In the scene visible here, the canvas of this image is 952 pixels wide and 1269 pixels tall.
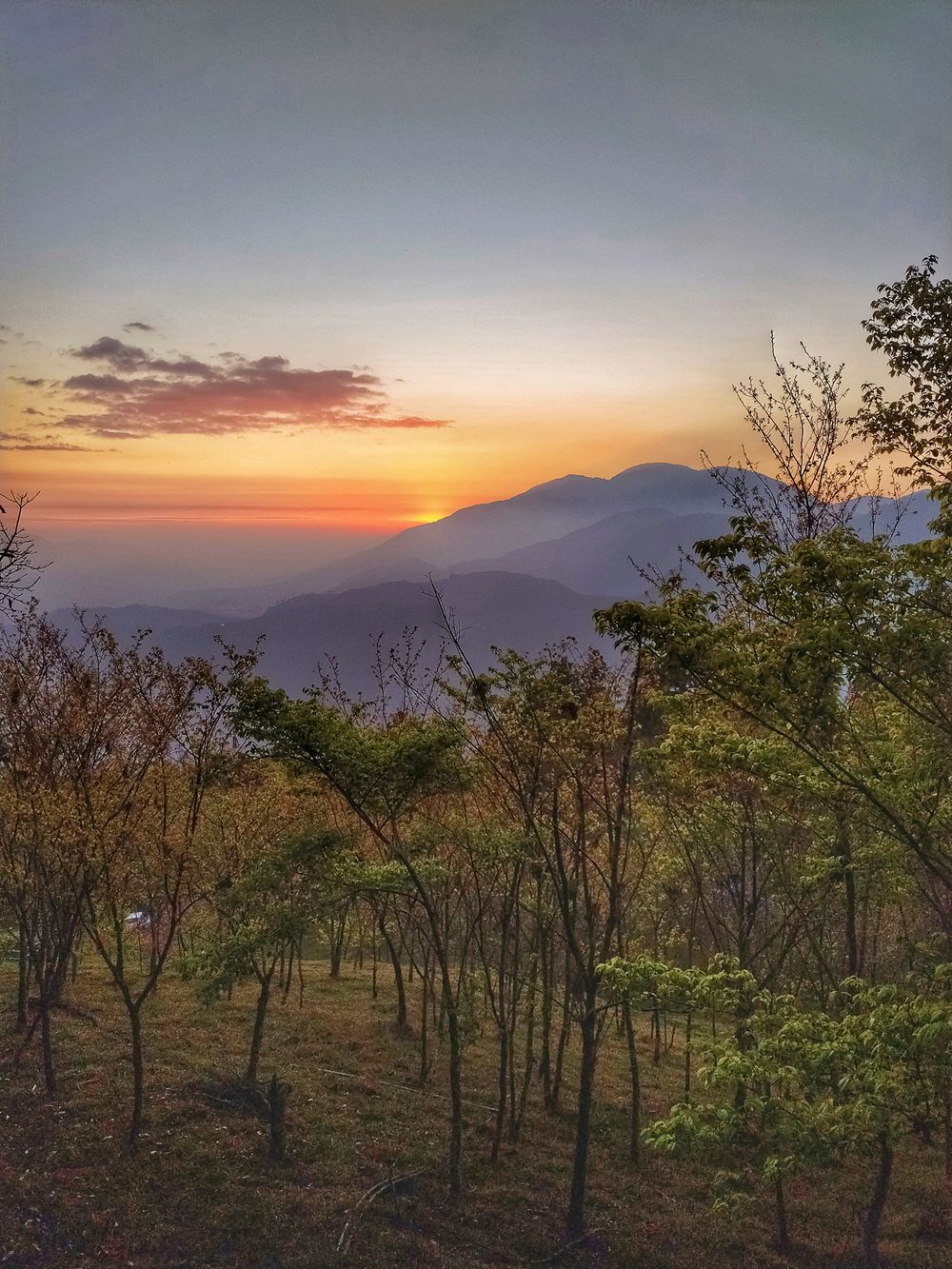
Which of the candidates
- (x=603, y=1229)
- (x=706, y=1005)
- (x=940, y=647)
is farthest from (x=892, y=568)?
(x=603, y=1229)

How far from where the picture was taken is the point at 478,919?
1484 cm

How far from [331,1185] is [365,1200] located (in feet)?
2.43

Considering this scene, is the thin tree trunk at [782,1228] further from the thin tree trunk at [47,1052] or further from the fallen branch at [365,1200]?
the thin tree trunk at [47,1052]

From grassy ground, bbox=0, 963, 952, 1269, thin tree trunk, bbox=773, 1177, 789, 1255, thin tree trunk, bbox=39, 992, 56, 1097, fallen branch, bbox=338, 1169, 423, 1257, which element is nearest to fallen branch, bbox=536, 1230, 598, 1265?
grassy ground, bbox=0, 963, 952, 1269

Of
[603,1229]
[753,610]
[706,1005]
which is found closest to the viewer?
[706,1005]

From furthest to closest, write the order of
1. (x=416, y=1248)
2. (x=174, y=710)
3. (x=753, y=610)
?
1. (x=174, y=710)
2. (x=416, y=1248)
3. (x=753, y=610)

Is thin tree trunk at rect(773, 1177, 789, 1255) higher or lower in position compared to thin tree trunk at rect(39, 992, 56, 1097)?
lower

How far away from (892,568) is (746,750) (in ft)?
8.40

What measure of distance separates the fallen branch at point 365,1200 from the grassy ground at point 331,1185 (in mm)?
104

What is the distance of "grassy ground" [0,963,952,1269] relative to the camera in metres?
11.2

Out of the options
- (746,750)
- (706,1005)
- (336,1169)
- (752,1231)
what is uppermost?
(746,750)

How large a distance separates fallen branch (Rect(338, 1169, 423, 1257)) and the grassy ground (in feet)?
0.34

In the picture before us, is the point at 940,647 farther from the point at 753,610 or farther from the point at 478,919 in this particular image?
the point at 478,919

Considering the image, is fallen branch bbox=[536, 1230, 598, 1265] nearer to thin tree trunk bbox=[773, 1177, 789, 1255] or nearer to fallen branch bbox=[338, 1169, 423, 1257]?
fallen branch bbox=[338, 1169, 423, 1257]
